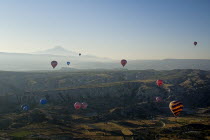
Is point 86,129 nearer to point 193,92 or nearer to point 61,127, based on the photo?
point 61,127

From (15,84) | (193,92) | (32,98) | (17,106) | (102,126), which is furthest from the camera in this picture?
(15,84)

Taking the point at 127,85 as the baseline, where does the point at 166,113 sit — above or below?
below

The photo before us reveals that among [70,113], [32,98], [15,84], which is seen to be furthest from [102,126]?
[15,84]

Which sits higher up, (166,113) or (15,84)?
(15,84)

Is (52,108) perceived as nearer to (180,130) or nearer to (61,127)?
(61,127)

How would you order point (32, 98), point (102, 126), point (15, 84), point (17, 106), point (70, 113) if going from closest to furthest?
1. point (102, 126)
2. point (70, 113)
3. point (17, 106)
4. point (32, 98)
5. point (15, 84)

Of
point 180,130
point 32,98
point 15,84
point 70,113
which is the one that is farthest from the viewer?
point 15,84

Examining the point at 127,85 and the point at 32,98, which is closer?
the point at 32,98

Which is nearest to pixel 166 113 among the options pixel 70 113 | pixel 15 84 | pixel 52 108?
pixel 70 113

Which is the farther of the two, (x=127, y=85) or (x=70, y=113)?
(x=127, y=85)
